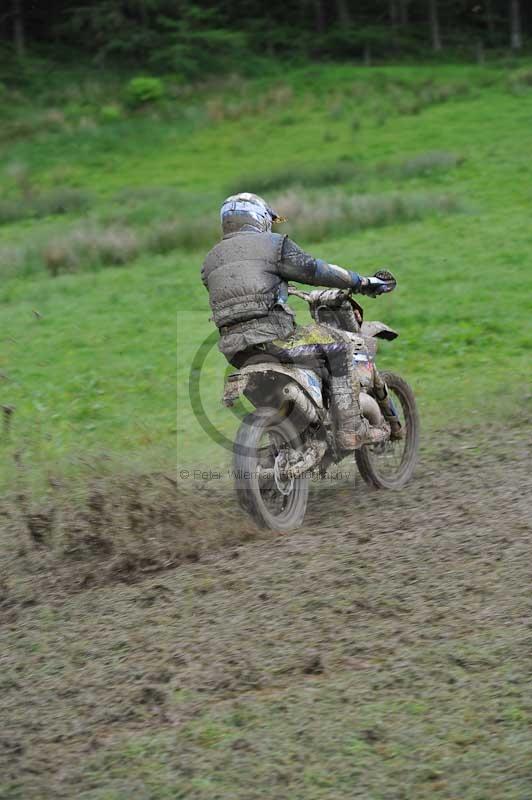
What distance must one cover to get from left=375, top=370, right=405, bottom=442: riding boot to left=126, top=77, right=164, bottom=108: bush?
31.2m

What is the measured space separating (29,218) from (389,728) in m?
20.0

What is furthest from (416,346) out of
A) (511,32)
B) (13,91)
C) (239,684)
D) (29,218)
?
(511,32)

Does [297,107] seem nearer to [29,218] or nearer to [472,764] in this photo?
[29,218]

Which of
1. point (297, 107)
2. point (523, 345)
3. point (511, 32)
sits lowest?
point (523, 345)

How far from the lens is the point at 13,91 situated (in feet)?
129

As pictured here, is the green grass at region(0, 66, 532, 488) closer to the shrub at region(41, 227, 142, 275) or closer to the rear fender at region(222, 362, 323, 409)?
the shrub at region(41, 227, 142, 275)

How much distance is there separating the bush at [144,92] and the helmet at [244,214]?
31615 mm

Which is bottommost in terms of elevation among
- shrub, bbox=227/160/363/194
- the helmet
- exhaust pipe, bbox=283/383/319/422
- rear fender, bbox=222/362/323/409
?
exhaust pipe, bbox=283/383/319/422

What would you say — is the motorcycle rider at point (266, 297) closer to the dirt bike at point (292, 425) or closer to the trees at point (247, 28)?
the dirt bike at point (292, 425)

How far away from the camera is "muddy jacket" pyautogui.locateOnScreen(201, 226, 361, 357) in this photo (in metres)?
6.30

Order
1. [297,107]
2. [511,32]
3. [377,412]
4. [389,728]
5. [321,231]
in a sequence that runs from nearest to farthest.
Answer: [389,728], [377,412], [321,231], [297,107], [511,32]

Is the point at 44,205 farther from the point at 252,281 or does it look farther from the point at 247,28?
the point at 247,28

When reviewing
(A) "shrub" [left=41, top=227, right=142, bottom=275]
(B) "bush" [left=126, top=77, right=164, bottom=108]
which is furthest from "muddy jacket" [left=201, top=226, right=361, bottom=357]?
(B) "bush" [left=126, top=77, right=164, bottom=108]

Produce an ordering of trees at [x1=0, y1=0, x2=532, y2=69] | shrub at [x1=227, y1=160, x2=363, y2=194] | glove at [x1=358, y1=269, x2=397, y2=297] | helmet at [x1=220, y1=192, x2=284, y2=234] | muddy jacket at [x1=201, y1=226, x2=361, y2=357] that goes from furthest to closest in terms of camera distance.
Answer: trees at [x1=0, y1=0, x2=532, y2=69]
shrub at [x1=227, y1=160, x2=363, y2=194]
glove at [x1=358, y1=269, x2=397, y2=297]
helmet at [x1=220, y1=192, x2=284, y2=234]
muddy jacket at [x1=201, y1=226, x2=361, y2=357]
